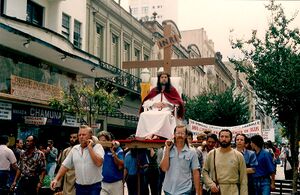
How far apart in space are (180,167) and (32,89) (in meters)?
13.8

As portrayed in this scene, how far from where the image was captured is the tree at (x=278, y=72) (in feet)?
47.6

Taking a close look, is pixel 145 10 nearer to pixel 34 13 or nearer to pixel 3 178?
pixel 34 13

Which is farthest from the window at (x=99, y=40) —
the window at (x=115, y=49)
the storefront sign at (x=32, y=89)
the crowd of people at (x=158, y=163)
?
the crowd of people at (x=158, y=163)

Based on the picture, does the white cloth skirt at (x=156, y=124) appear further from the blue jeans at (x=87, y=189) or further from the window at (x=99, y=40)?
the window at (x=99, y=40)

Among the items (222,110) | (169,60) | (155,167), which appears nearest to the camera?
(155,167)

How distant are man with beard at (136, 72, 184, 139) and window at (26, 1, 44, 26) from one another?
12.2 meters

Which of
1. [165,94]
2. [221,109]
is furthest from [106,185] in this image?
[221,109]

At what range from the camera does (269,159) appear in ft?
32.0

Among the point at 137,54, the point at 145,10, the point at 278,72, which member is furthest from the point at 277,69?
the point at 145,10

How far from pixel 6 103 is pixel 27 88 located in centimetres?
130

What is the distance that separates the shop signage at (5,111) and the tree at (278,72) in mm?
8518

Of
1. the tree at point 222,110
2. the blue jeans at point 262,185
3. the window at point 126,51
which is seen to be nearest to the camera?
the blue jeans at point 262,185

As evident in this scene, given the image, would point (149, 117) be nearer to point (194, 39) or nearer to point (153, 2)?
point (194, 39)

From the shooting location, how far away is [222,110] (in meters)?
32.3
